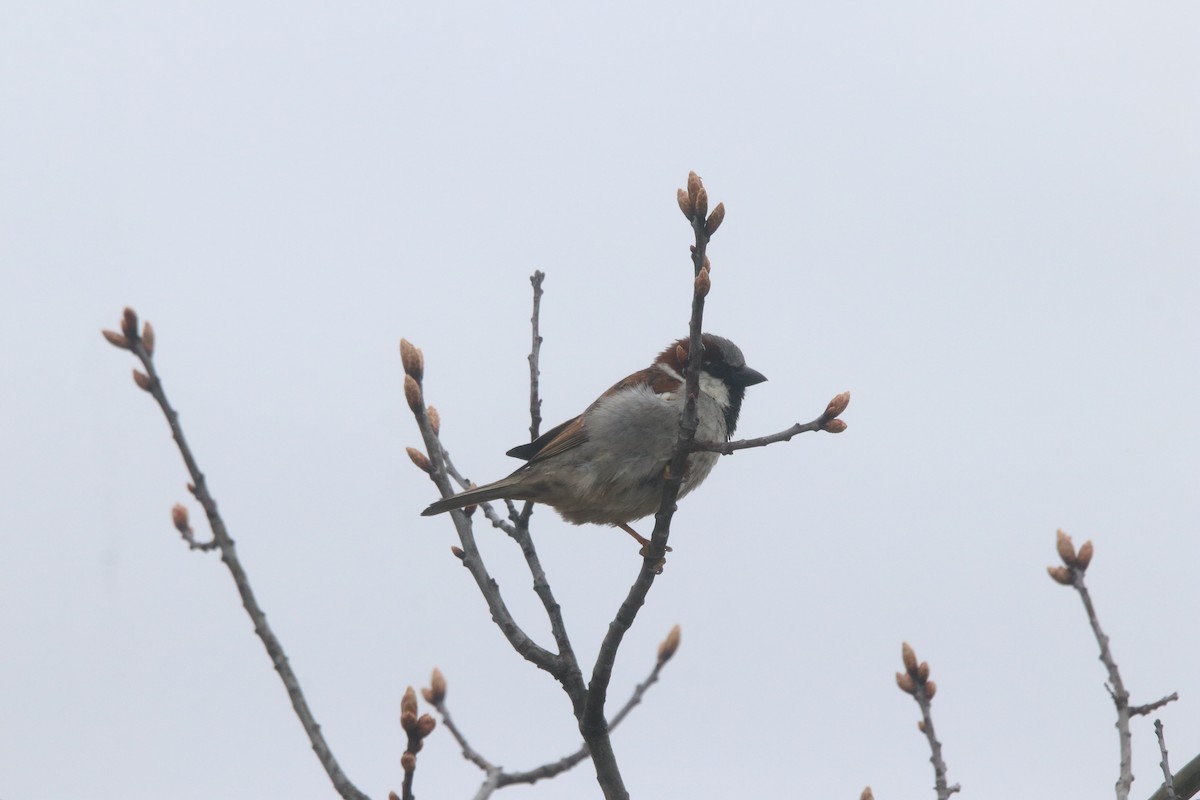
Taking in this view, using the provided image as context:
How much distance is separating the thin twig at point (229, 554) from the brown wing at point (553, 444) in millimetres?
2953

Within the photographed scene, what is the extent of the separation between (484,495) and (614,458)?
0.66 meters

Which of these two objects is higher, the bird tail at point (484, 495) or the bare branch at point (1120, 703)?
the bird tail at point (484, 495)

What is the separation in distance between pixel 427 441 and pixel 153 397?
1789 mm

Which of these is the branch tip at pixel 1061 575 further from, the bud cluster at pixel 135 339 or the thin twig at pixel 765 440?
the bud cluster at pixel 135 339

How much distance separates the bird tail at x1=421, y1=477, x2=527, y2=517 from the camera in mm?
5371

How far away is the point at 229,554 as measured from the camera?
285cm

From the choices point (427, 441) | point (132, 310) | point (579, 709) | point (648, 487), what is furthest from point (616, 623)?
point (132, 310)

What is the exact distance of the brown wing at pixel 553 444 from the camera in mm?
5906

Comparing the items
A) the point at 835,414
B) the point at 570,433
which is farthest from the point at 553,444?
the point at 835,414

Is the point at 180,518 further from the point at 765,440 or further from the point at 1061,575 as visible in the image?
the point at 1061,575

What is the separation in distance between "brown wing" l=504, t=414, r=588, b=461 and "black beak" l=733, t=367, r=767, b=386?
0.98m

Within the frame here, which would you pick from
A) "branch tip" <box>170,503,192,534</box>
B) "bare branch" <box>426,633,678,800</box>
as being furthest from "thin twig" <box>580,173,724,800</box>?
"branch tip" <box>170,503,192,534</box>

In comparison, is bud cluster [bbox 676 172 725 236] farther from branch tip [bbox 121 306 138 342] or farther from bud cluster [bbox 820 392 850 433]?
branch tip [bbox 121 306 138 342]

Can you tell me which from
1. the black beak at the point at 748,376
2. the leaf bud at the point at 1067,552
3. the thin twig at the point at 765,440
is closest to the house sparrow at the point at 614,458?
the black beak at the point at 748,376
